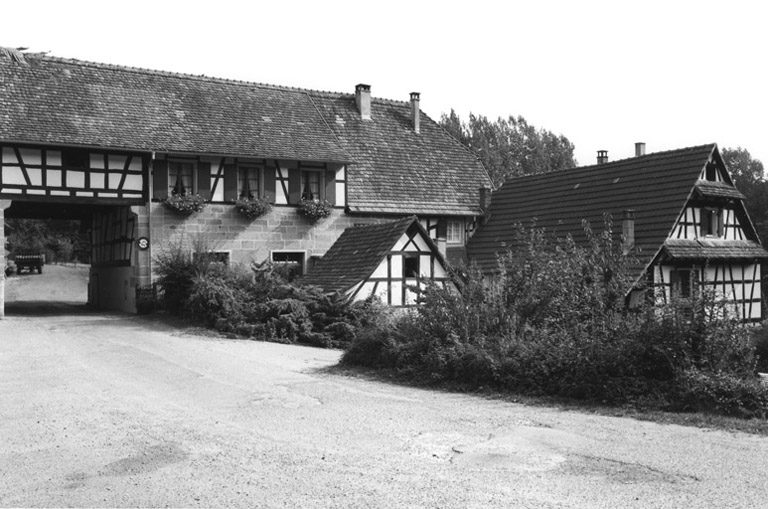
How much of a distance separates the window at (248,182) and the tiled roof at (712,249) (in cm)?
1369

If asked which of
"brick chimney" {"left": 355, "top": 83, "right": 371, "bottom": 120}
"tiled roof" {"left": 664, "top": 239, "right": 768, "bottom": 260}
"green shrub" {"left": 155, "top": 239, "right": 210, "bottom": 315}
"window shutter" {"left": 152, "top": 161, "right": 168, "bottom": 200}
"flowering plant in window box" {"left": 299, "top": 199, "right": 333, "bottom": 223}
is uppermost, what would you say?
"brick chimney" {"left": 355, "top": 83, "right": 371, "bottom": 120}

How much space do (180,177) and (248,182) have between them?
240 cm

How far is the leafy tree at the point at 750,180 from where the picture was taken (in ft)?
211

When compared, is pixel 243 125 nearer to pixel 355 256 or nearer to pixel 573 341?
pixel 355 256

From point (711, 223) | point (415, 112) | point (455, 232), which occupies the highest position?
point (415, 112)

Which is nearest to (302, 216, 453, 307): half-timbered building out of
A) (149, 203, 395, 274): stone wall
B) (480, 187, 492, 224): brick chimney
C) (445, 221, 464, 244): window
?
(149, 203, 395, 274): stone wall

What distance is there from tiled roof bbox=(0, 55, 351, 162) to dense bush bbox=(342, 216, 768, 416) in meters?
13.8

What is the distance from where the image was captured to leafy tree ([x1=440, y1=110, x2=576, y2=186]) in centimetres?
6688

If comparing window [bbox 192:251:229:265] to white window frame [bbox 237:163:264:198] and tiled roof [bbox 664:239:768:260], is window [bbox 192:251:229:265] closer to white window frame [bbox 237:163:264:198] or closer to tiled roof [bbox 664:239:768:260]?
white window frame [bbox 237:163:264:198]

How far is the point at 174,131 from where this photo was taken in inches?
1072

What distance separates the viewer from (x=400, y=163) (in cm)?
3272

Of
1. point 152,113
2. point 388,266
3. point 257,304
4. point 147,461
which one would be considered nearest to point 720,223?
point 388,266

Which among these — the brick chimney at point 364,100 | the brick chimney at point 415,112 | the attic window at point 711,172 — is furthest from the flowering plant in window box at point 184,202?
the attic window at point 711,172

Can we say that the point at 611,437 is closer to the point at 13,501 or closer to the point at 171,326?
the point at 13,501
